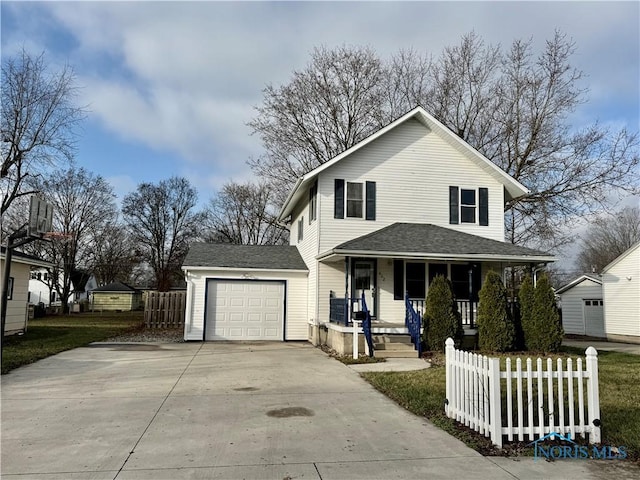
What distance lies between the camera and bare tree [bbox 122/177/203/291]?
4294 cm

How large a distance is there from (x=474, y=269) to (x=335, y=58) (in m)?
17.8

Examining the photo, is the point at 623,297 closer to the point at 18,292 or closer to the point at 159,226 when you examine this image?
the point at 18,292

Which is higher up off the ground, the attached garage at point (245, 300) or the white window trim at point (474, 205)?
the white window trim at point (474, 205)

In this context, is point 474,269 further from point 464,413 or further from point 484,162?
point 464,413

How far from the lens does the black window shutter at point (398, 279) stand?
1505cm

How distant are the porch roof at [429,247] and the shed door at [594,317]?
13.8 meters

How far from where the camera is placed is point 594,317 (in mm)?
25453

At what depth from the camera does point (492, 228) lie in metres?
16.3

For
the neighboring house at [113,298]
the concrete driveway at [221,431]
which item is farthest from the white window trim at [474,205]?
the neighboring house at [113,298]

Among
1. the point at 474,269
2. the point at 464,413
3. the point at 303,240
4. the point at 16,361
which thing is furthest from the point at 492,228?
the point at 16,361

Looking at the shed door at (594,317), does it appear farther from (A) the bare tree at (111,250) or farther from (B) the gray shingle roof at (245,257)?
(A) the bare tree at (111,250)

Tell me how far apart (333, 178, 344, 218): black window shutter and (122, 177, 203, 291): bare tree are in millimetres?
29906

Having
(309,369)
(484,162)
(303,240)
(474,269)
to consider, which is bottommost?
(309,369)

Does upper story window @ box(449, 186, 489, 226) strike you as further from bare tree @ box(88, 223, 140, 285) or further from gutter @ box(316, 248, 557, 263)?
bare tree @ box(88, 223, 140, 285)
